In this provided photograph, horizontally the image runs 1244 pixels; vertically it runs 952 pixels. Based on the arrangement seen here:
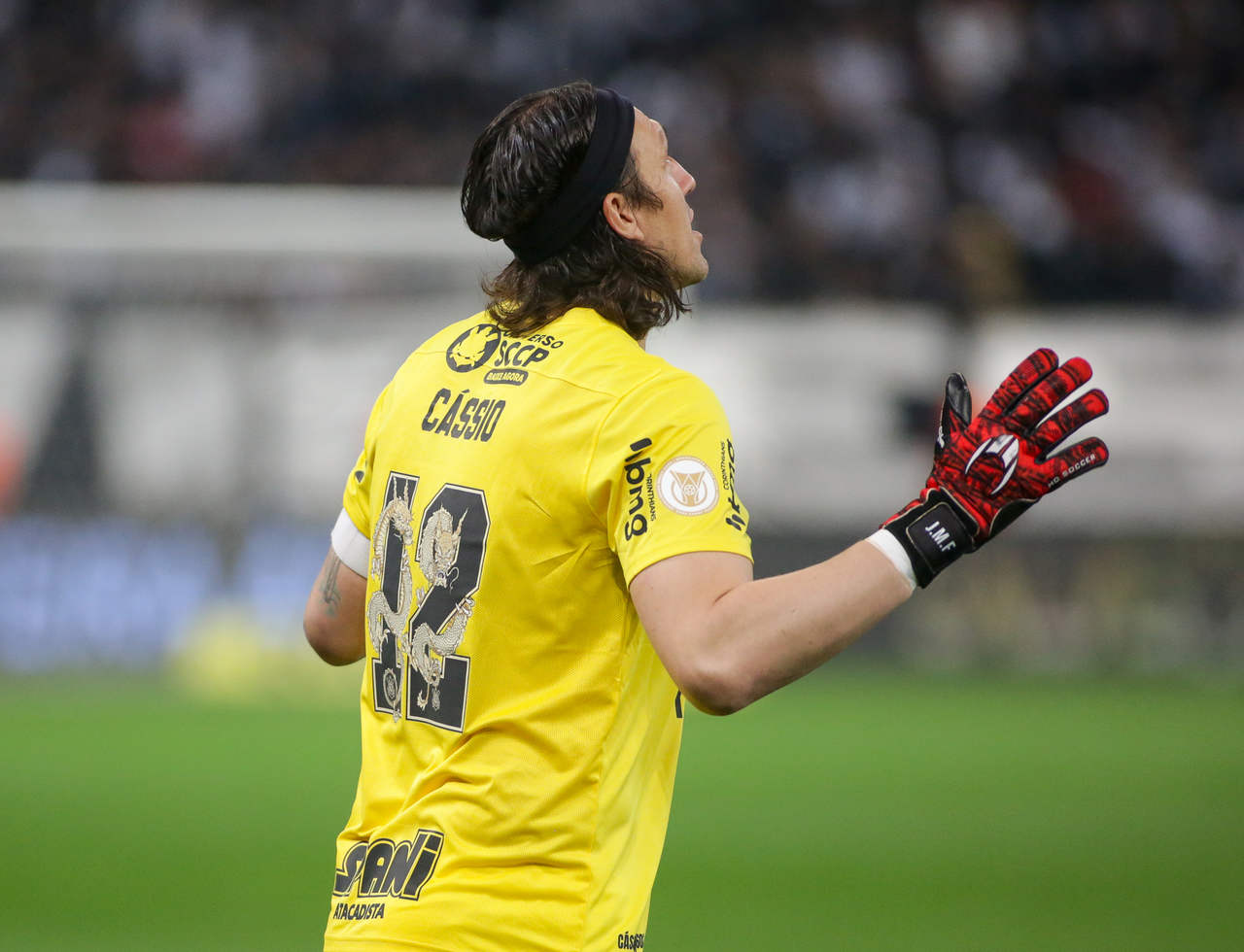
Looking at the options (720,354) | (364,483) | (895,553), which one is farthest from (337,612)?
(720,354)

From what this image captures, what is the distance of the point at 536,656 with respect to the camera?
227cm

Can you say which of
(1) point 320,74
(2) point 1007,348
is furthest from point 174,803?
(1) point 320,74

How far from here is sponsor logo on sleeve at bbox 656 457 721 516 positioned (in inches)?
84.6

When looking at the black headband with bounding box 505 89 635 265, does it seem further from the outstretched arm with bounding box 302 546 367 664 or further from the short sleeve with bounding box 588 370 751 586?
the outstretched arm with bounding box 302 546 367 664

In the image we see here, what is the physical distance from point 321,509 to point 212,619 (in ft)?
3.72

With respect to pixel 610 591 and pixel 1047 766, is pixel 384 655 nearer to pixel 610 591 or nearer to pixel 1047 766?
pixel 610 591

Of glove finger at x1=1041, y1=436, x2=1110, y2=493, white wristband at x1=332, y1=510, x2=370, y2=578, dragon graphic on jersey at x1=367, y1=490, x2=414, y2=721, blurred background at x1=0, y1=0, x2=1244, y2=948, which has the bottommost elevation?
dragon graphic on jersey at x1=367, y1=490, x2=414, y2=721

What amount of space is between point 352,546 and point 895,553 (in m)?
0.98

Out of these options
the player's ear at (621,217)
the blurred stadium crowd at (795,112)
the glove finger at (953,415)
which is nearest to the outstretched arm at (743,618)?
the glove finger at (953,415)

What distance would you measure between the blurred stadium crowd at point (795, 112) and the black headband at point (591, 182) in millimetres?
11303

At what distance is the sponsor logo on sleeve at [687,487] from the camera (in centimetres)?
215

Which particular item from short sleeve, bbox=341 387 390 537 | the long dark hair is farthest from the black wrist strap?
short sleeve, bbox=341 387 390 537

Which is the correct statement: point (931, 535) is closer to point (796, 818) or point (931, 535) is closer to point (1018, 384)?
point (1018, 384)

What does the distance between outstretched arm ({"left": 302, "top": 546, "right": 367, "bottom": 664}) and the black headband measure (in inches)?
26.1
